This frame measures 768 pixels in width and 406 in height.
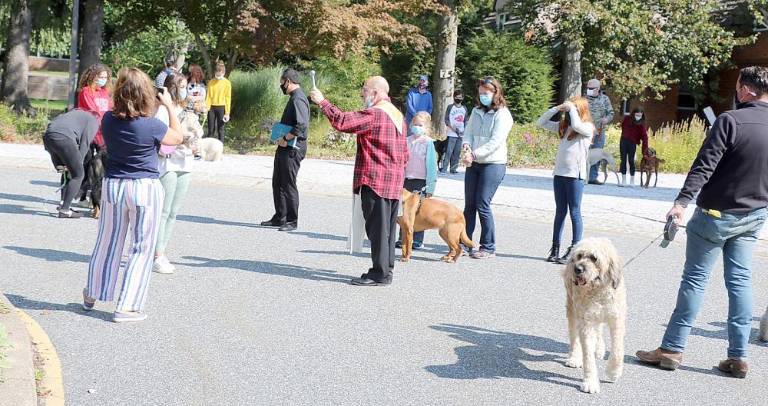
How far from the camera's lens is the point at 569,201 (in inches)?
400

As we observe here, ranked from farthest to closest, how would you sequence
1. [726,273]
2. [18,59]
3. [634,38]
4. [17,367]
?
[634,38], [18,59], [726,273], [17,367]

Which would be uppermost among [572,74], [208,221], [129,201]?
[572,74]

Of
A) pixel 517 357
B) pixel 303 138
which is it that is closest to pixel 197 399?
pixel 517 357

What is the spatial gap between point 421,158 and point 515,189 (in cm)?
670

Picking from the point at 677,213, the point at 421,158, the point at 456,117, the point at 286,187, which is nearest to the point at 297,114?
the point at 286,187

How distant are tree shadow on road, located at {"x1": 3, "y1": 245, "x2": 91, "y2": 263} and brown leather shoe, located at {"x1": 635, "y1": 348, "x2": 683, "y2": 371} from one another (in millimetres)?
5216

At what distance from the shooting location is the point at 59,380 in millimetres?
5516

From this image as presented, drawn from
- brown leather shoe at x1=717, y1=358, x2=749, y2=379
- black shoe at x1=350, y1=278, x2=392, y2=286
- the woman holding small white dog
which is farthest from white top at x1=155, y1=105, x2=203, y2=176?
brown leather shoe at x1=717, y1=358, x2=749, y2=379

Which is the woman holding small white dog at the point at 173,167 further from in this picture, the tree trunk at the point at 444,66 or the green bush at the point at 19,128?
the tree trunk at the point at 444,66

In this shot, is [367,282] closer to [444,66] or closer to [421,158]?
[421,158]

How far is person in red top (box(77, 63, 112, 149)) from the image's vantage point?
10.7 m

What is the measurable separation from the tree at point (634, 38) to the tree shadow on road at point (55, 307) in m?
21.8

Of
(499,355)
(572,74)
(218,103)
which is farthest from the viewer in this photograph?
(572,74)

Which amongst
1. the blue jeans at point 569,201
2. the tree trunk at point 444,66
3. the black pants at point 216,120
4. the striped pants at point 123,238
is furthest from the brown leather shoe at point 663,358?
the tree trunk at point 444,66
